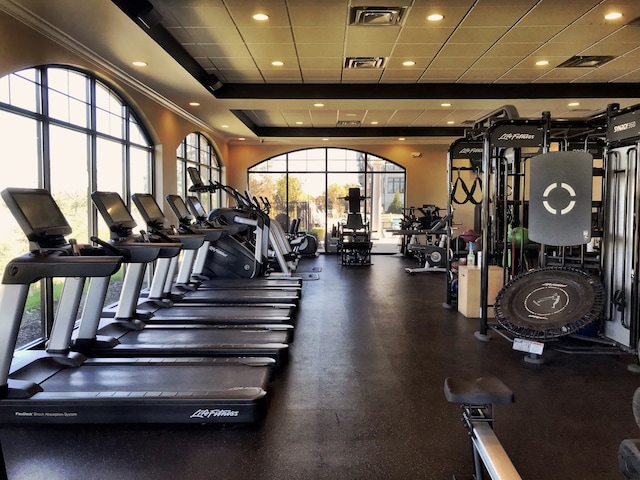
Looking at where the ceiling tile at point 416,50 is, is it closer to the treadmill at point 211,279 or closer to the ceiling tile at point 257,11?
the ceiling tile at point 257,11

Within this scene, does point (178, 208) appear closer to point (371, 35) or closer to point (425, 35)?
point (371, 35)

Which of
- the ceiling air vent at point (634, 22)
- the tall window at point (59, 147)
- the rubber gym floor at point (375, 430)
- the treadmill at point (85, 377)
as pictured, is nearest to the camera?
the rubber gym floor at point (375, 430)

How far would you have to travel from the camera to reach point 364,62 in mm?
6250

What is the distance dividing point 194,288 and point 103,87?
9.19ft

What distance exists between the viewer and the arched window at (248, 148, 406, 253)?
13.1m

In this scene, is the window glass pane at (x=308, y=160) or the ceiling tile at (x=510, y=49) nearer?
the ceiling tile at (x=510, y=49)

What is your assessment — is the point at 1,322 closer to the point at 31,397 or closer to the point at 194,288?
the point at 31,397

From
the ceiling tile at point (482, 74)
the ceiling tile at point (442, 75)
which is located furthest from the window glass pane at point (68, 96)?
the ceiling tile at point (482, 74)

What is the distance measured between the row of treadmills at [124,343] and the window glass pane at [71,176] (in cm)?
88

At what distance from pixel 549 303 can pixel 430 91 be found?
4.27 metres

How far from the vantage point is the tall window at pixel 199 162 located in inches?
357

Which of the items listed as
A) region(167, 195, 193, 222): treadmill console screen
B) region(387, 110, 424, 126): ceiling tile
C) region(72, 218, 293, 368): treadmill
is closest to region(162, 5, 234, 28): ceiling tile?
region(167, 195, 193, 222): treadmill console screen

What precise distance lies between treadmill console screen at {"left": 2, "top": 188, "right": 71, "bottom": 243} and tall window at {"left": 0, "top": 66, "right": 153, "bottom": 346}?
48.4 inches

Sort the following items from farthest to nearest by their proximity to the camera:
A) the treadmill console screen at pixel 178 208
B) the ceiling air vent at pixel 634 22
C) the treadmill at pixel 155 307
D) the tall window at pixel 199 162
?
the tall window at pixel 199 162, the treadmill console screen at pixel 178 208, the ceiling air vent at pixel 634 22, the treadmill at pixel 155 307
